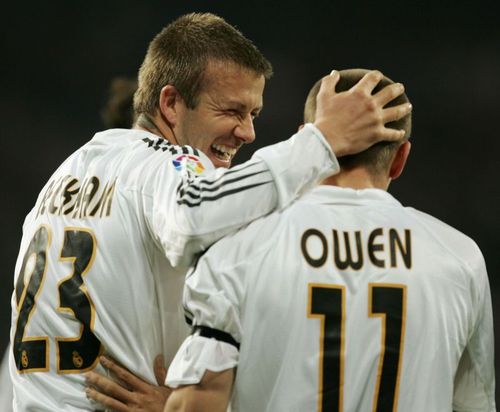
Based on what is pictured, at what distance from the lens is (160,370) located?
2.05 m

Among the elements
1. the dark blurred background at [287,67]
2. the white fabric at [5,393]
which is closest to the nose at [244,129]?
the white fabric at [5,393]

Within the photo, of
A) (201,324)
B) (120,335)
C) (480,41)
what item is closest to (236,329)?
(201,324)

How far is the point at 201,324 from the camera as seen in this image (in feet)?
5.63

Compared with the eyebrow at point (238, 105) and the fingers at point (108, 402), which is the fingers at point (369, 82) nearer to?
the eyebrow at point (238, 105)

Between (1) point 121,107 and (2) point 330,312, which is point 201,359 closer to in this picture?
(2) point 330,312

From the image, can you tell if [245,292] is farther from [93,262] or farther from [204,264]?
[93,262]

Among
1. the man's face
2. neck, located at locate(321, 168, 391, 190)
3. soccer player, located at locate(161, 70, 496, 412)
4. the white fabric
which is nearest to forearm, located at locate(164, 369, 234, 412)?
soccer player, located at locate(161, 70, 496, 412)

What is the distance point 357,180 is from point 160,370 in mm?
632

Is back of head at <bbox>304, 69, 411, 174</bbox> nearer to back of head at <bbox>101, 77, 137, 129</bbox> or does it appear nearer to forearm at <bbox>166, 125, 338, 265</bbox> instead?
forearm at <bbox>166, 125, 338, 265</bbox>

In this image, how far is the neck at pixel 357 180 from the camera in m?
1.84

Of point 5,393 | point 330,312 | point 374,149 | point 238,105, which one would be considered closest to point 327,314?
point 330,312

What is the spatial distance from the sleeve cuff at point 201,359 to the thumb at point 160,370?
33 cm

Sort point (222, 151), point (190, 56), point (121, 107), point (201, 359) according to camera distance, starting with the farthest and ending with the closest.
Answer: point (121, 107) → point (222, 151) → point (190, 56) → point (201, 359)

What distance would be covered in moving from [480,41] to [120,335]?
3.72 meters
